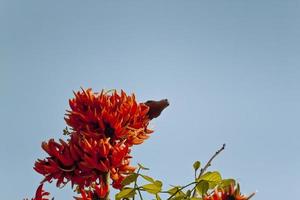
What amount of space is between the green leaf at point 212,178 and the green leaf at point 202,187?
6cm

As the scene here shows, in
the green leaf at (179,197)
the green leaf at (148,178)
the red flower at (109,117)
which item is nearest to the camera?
the green leaf at (179,197)

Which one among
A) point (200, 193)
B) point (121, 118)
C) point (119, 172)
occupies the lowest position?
point (200, 193)

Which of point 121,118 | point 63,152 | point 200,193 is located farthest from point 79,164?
point 200,193

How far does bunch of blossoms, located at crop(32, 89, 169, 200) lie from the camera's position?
2869 mm

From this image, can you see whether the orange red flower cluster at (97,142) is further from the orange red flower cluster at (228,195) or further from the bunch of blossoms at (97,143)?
the orange red flower cluster at (228,195)

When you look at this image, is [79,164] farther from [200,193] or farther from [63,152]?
[200,193]

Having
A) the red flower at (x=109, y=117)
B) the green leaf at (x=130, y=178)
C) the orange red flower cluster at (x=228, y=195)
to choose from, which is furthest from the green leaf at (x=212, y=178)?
the red flower at (x=109, y=117)

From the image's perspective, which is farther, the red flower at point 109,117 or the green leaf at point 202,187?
the red flower at point 109,117

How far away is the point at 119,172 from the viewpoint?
9.78 feet

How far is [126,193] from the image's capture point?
2.75 m

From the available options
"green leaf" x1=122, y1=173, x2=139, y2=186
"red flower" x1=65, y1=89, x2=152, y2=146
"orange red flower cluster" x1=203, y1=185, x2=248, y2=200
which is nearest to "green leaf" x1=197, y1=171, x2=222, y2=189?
"orange red flower cluster" x1=203, y1=185, x2=248, y2=200

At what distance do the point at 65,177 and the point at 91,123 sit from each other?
0.33 metres

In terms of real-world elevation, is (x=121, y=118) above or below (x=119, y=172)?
above

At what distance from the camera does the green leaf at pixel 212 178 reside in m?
2.80
